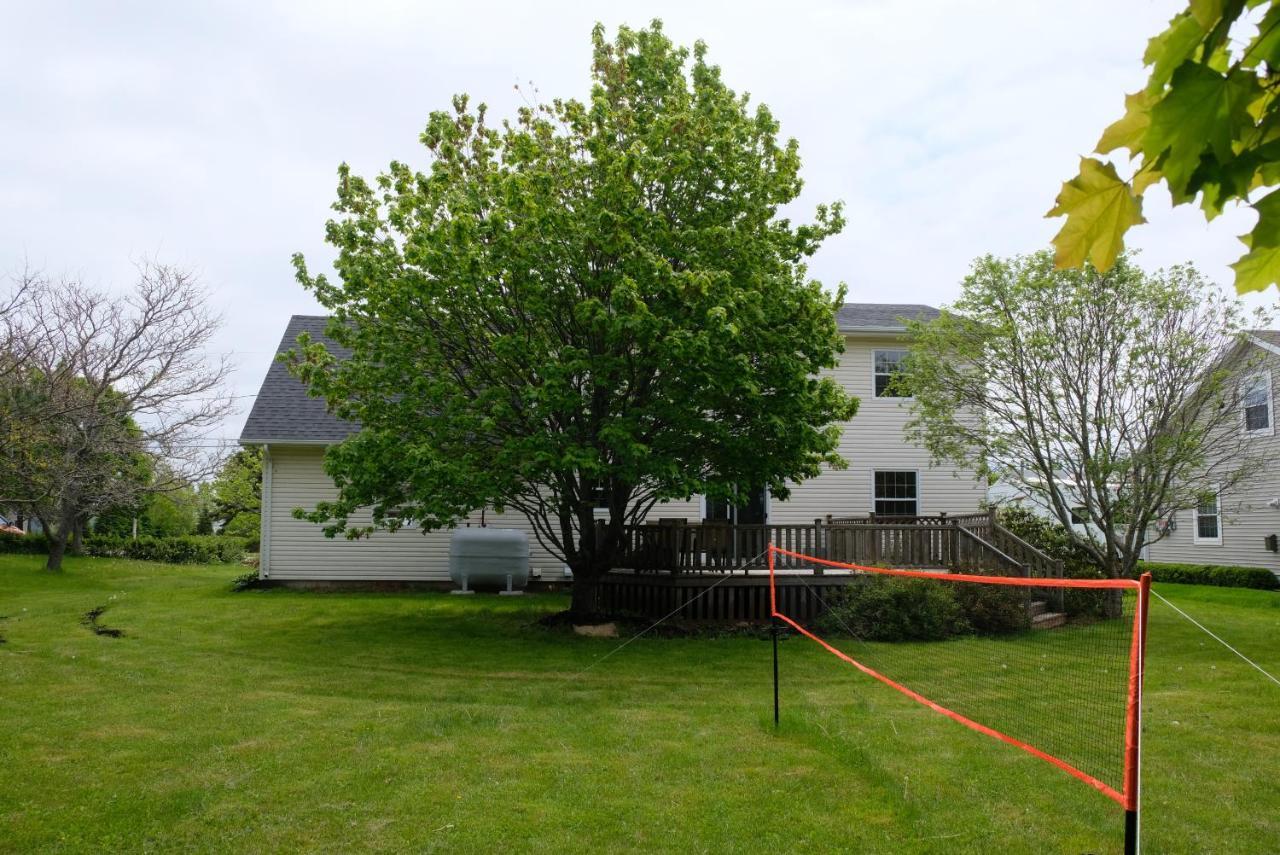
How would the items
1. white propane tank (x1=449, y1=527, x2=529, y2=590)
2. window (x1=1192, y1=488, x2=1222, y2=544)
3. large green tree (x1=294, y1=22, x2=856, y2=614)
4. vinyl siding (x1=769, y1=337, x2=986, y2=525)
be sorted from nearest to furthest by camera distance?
large green tree (x1=294, y1=22, x2=856, y2=614), white propane tank (x1=449, y1=527, x2=529, y2=590), vinyl siding (x1=769, y1=337, x2=986, y2=525), window (x1=1192, y1=488, x2=1222, y2=544)

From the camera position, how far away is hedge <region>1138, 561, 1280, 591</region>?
22891mm

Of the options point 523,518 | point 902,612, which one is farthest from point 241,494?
point 902,612

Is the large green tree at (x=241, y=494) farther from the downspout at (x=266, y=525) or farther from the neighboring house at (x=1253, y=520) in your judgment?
the neighboring house at (x=1253, y=520)

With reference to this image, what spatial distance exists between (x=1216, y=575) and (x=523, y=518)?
17.5 meters

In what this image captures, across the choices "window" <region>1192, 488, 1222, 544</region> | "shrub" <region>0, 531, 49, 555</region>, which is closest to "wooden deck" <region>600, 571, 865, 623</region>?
"window" <region>1192, 488, 1222, 544</region>

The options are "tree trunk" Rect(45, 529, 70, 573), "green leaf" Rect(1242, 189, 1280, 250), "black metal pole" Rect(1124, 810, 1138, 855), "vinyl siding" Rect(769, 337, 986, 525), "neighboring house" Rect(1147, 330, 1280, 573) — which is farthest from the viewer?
"tree trunk" Rect(45, 529, 70, 573)

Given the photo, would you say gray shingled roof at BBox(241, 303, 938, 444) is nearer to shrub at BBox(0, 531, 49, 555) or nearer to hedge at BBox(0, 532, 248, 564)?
hedge at BBox(0, 532, 248, 564)

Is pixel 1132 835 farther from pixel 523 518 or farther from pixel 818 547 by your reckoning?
pixel 523 518

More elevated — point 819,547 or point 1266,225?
point 1266,225

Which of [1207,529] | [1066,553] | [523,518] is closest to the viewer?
[1066,553]

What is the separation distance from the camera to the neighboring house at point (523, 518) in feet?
69.1

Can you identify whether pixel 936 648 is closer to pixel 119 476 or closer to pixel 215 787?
pixel 215 787

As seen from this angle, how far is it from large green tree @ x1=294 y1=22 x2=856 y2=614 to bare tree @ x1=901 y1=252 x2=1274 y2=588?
13.4 ft

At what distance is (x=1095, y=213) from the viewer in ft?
5.28
